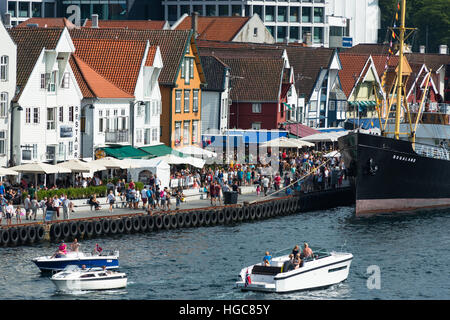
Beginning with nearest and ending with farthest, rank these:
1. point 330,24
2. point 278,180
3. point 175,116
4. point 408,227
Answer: point 408,227 → point 278,180 → point 175,116 → point 330,24

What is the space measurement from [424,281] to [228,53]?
210ft

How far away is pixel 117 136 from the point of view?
313ft

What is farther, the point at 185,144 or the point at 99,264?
the point at 185,144

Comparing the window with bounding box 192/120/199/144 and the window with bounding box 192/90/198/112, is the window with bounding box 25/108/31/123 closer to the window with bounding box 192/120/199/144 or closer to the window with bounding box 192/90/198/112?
the window with bounding box 192/90/198/112

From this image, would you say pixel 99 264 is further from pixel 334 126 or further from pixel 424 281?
pixel 334 126

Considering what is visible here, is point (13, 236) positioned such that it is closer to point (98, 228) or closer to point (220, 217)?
point (98, 228)

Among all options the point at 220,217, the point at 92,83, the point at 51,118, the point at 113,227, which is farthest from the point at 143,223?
the point at 92,83

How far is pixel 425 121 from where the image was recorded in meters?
112

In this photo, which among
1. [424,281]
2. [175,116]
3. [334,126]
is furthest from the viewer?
[334,126]

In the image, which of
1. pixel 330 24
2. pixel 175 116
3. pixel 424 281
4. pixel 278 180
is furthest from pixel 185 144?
pixel 330 24

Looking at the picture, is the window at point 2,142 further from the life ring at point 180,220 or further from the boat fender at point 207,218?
the boat fender at point 207,218

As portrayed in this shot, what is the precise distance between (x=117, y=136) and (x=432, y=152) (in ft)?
79.8

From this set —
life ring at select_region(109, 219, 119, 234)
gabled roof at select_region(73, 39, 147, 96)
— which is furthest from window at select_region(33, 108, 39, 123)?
life ring at select_region(109, 219, 119, 234)

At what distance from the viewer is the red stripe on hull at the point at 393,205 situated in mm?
91625
